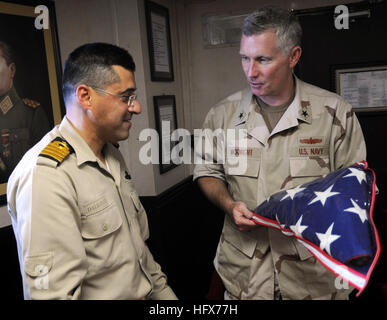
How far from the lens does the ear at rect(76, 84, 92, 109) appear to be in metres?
1.23

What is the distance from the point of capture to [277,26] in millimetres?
1516

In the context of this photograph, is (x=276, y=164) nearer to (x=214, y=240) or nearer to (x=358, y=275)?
(x=358, y=275)

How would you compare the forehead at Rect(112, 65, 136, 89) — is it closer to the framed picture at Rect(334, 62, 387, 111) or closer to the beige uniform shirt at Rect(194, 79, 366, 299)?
the beige uniform shirt at Rect(194, 79, 366, 299)

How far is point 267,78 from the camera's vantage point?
5.06ft

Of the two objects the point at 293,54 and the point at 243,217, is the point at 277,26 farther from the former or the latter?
the point at 243,217

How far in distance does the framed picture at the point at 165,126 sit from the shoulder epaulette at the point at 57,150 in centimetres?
161

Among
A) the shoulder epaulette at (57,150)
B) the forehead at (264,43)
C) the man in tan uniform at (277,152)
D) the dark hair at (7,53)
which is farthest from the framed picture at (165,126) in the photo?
the shoulder epaulette at (57,150)

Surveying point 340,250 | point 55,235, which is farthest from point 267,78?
point 55,235

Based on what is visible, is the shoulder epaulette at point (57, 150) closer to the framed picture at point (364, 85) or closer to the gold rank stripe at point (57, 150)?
the gold rank stripe at point (57, 150)

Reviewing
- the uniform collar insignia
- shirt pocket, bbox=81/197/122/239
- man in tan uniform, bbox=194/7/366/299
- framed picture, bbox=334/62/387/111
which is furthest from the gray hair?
framed picture, bbox=334/62/387/111

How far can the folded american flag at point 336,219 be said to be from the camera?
104 cm

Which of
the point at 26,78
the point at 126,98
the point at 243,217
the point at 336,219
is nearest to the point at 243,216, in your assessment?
the point at 243,217

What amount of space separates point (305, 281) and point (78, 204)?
101 centimetres

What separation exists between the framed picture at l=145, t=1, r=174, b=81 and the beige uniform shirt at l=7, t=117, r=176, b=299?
1.51 metres
